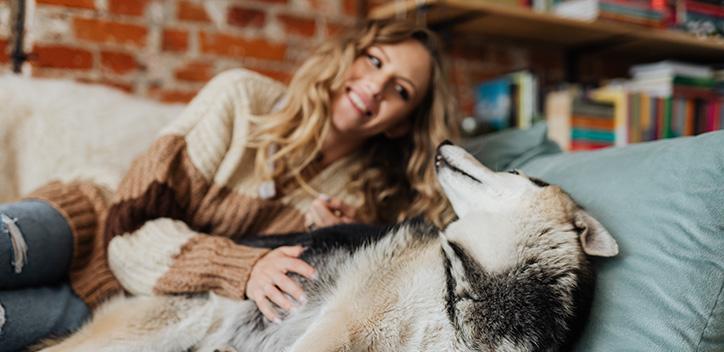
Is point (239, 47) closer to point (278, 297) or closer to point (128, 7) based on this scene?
point (128, 7)

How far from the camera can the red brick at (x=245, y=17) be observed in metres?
2.26

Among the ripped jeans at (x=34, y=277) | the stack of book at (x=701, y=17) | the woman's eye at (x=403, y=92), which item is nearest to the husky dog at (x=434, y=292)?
the ripped jeans at (x=34, y=277)

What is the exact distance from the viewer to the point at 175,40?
7.19ft

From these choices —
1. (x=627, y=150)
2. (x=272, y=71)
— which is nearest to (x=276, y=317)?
(x=627, y=150)

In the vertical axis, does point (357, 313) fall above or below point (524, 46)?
below

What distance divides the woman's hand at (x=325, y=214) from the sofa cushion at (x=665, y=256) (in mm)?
631

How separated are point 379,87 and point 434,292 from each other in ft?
2.55

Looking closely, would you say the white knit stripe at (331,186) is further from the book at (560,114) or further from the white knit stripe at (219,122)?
the book at (560,114)

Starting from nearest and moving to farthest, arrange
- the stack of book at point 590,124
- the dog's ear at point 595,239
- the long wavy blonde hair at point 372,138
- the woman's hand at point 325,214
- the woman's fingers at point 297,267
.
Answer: the dog's ear at point 595,239 < the woman's fingers at point 297,267 < the woman's hand at point 325,214 < the long wavy blonde hair at point 372,138 < the stack of book at point 590,124

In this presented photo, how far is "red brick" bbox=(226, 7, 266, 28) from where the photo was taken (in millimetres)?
2262

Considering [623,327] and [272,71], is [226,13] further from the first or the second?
[623,327]

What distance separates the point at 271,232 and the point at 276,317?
500 millimetres

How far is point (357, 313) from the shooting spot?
0.99m

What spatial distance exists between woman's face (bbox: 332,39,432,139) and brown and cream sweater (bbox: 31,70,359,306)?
0.21m
